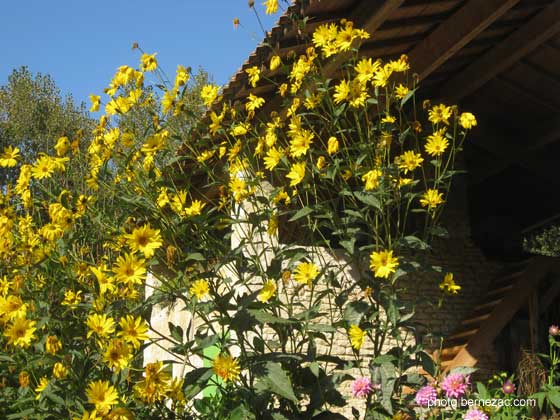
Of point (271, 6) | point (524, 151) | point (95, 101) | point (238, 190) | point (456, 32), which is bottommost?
point (238, 190)

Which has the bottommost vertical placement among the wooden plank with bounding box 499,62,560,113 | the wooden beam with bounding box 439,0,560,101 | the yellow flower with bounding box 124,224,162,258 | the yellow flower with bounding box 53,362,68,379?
the yellow flower with bounding box 53,362,68,379

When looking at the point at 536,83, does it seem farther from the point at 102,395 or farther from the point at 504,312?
the point at 102,395

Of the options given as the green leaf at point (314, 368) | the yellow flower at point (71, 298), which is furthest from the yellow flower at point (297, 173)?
the yellow flower at point (71, 298)

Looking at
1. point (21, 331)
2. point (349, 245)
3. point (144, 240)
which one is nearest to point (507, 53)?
point (349, 245)

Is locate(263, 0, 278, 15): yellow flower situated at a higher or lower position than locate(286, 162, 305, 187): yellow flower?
higher

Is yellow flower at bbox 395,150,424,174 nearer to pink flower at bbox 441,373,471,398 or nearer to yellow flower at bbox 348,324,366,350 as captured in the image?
yellow flower at bbox 348,324,366,350

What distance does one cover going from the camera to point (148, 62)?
3.35 m

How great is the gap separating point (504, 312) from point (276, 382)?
15.3ft

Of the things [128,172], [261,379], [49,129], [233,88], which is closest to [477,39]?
[233,88]

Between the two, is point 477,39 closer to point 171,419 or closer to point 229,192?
point 229,192

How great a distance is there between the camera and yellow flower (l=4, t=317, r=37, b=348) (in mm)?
2686

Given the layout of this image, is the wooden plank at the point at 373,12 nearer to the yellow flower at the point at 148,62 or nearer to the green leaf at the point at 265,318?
the yellow flower at the point at 148,62

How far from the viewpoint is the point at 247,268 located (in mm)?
2932

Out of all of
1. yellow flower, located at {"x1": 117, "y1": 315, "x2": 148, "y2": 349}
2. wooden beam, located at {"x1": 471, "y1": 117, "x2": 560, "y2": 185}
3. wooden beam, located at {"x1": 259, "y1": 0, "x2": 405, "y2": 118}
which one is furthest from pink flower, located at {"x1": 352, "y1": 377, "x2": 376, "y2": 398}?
wooden beam, located at {"x1": 471, "y1": 117, "x2": 560, "y2": 185}
